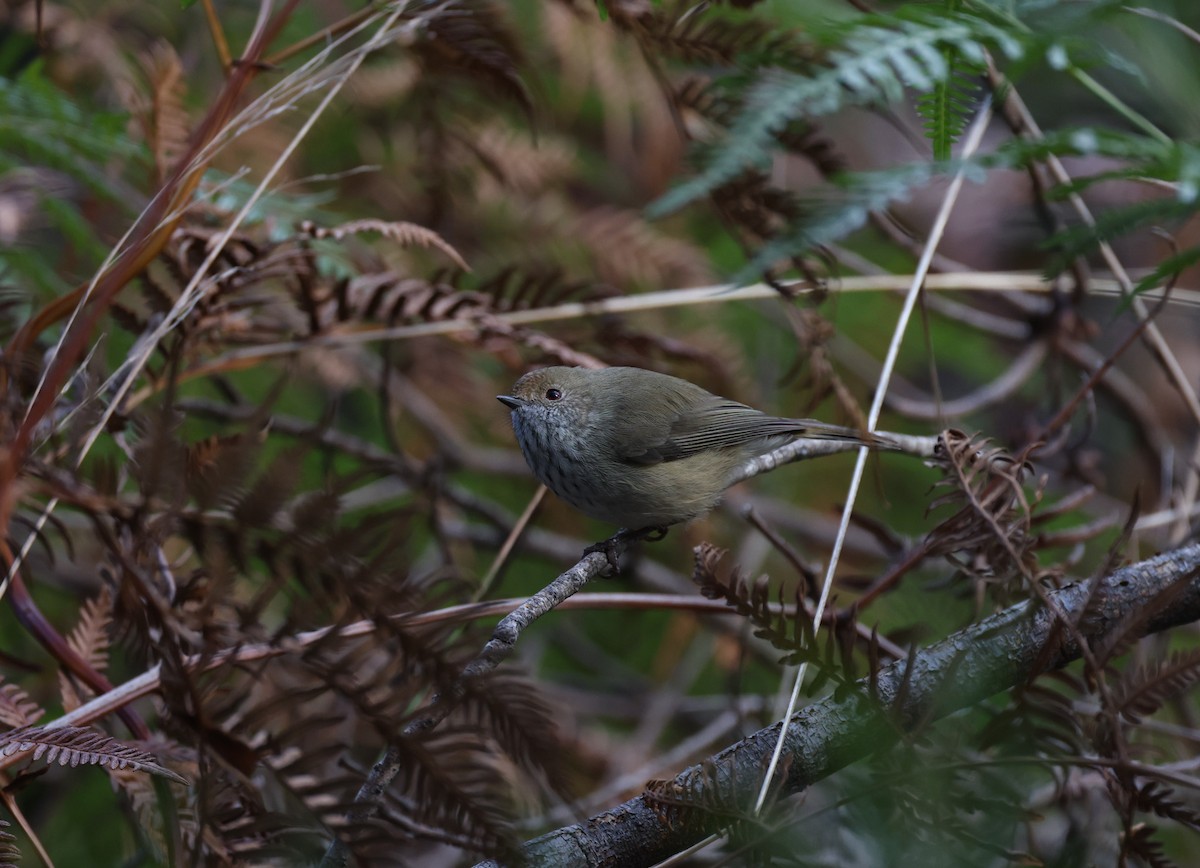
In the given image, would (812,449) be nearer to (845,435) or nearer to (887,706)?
(845,435)

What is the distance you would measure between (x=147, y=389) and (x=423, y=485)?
1.07 meters

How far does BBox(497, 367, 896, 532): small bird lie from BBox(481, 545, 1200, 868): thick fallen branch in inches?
53.9

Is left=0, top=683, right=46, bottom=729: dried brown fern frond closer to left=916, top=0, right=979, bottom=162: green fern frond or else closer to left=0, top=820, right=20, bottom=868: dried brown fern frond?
left=0, top=820, right=20, bottom=868: dried brown fern frond

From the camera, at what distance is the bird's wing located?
3.52 meters

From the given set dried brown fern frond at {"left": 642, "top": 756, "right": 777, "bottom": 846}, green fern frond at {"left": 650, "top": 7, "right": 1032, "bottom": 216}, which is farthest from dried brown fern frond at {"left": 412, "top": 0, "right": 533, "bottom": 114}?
dried brown fern frond at {"left": 642, "top": 756, "right": 777, "bottom": 846}

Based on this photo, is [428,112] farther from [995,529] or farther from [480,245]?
[995,529]

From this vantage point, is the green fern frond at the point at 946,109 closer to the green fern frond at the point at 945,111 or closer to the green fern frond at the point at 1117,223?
the green fern frond at the point at 945,111

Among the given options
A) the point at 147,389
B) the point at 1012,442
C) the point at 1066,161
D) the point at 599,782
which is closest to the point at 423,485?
the point at 147,389

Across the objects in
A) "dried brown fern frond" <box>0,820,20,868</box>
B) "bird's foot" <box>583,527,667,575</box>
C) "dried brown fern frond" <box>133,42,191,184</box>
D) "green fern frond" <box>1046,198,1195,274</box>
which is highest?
"green fern frond" <box>1046,198,1195,274</box>

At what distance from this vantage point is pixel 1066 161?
7246 mm

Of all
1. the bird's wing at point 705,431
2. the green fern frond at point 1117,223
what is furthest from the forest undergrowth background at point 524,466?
the bird's wing at point 705,431

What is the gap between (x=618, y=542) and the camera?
334 cm

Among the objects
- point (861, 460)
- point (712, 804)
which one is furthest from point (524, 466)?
point (712, 804)

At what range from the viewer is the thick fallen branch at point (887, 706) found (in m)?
1.77
